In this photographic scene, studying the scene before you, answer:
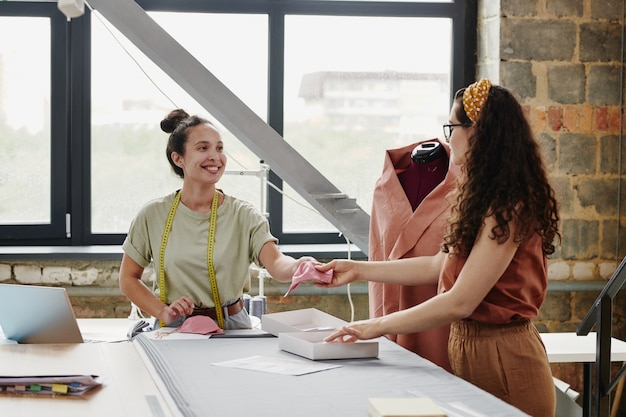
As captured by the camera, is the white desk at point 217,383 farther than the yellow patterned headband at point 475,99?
No

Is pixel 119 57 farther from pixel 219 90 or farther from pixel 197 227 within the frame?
pixel 197 227

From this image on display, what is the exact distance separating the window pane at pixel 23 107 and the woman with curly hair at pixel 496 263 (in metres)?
2.84

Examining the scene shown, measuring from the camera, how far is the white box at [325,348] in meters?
2.30

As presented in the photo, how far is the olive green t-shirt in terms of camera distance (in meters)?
2.94

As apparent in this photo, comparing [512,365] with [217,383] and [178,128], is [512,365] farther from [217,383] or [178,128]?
[178,128]

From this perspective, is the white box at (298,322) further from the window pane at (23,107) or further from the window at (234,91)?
the window pane at (23,107)

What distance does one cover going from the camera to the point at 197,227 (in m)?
2.98

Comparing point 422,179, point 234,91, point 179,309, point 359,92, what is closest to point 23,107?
point 234,91

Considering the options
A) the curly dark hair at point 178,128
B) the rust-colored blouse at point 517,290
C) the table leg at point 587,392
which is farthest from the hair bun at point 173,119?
the table leg at point 587,392

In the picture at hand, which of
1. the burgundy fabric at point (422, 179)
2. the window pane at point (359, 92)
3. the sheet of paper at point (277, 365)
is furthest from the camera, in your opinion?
the window pane at point (359, 92)

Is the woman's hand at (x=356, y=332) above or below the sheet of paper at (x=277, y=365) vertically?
above

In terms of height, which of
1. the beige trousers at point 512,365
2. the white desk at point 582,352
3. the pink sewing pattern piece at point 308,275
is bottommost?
the white desk at point 582,352

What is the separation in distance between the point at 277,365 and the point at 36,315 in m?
0.80

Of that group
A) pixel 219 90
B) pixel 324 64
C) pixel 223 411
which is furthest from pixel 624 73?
pixel 223 411
